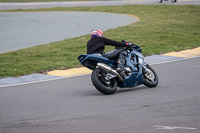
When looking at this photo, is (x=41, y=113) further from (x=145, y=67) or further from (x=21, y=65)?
(x=21, y=65)

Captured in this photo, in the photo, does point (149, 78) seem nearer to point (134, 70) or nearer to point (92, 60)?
point (134, 70)

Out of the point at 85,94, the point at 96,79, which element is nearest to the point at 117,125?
the point at 96,79

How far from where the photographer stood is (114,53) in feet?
32.4

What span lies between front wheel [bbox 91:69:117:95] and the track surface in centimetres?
15

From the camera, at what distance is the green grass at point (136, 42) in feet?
46.8

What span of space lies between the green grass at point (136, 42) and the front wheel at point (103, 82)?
14.2ft

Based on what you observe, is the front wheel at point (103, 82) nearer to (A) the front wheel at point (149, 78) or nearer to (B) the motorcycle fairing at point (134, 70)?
(B) the motorcycle fairing at point (134, 70)

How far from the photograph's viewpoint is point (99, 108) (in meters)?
8.09

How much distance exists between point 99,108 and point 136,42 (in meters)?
11.1

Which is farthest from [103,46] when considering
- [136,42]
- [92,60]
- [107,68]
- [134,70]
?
[136,42]

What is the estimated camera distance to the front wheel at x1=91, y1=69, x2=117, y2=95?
912 cm

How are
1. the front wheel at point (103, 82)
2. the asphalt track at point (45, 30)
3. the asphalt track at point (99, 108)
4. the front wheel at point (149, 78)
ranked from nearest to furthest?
the asphalt track at point (99, 108) < the front wheel at point (103, 82) < the front wheel at point (149, 78) < the asphalt track at point (45, 30)

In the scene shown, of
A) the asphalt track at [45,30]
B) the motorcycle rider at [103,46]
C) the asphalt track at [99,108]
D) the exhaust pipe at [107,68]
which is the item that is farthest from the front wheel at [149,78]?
the asphalt track at [45,30]

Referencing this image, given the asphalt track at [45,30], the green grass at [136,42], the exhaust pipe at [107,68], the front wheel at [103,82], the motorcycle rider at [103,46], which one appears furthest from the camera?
the asphalt track at [45,30]
